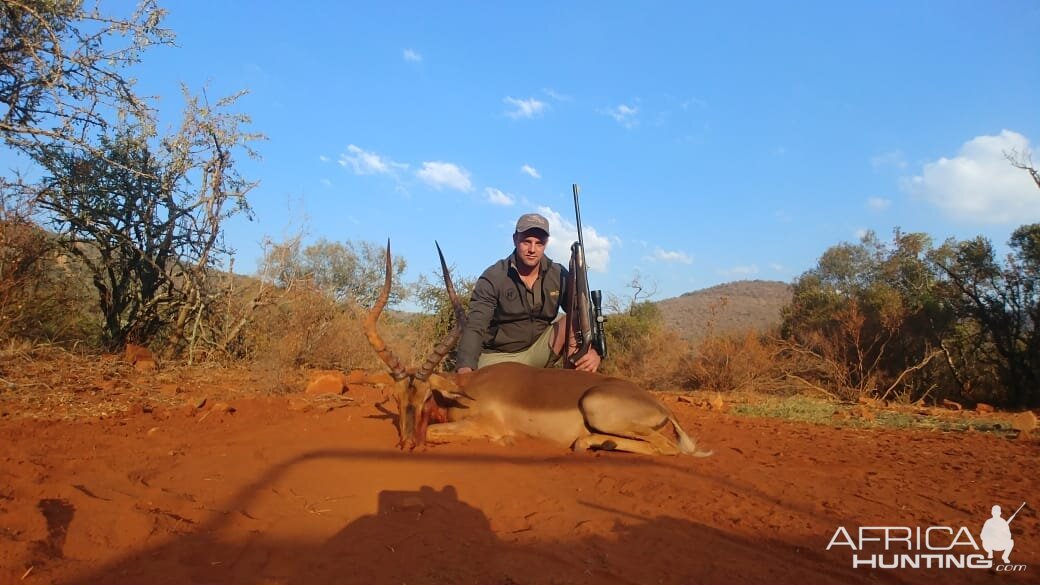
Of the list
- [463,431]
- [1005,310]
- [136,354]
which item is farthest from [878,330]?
[136,354]

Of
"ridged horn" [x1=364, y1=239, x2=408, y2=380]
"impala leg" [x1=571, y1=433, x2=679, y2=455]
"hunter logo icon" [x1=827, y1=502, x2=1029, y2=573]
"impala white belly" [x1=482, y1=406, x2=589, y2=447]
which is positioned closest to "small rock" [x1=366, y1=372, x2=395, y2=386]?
"ridged horn" [x1=364, y1=239, x2=408, y2=380]

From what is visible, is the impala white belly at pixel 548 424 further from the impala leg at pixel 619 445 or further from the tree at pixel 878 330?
the tree at pixel 878 330

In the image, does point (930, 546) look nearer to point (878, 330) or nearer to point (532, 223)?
point (532, 223)

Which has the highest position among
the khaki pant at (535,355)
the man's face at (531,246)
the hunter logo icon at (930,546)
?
the man's face at (531,246)

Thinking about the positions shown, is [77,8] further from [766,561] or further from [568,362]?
[766,561]

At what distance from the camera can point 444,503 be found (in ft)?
13.0

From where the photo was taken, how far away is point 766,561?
3.17 metres

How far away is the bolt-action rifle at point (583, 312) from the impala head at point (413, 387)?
193 centimetres

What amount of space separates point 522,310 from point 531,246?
2.73 feet

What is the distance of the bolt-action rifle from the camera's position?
7.29 metres

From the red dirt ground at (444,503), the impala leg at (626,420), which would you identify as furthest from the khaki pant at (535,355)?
the impala leg at (626,420)

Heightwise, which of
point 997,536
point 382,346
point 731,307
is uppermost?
point 731,307

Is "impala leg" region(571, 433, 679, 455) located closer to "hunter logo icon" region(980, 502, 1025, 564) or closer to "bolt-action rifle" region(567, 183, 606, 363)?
"bolt-action rifle" region(567, 183, 606, 363)

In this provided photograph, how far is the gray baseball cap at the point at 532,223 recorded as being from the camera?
7.30 meters
